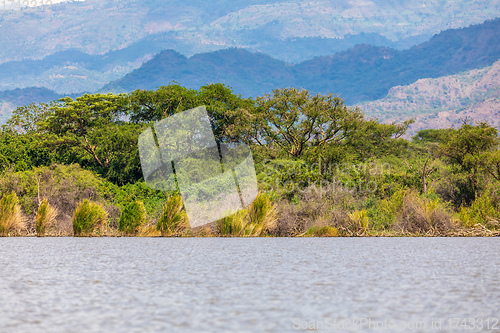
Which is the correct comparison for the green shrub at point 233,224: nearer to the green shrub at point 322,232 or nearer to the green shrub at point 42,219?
the green shrub at point 322,232

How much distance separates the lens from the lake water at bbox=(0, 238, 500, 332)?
583 cm

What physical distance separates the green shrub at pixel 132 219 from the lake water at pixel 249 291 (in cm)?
687

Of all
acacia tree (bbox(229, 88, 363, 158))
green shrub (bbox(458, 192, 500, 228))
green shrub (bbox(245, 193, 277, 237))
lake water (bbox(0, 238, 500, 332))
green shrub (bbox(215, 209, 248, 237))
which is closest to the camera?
lake water (bbox(0, 238, 500, 332))

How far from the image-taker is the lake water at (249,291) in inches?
229

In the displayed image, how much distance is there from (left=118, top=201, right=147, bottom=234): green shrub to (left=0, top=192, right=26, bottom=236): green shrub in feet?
14.1

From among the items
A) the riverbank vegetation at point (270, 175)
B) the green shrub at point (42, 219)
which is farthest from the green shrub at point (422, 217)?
the green shrub at point (42, 219)

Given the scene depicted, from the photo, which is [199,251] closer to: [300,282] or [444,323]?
[300,282]

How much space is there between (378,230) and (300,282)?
13632mm

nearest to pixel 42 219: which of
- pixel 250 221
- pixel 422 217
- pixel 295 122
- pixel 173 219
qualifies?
pixel 173 219

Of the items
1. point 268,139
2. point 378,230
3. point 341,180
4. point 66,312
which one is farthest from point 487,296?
point 268,139

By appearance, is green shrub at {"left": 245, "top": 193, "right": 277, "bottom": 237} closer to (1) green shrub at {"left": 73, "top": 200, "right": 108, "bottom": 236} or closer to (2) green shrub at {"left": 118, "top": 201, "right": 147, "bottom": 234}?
(2) green shrub at {"left": 118, "top": 201, "right": 147, "bottom": 234}

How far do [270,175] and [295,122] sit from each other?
9544 millimetres

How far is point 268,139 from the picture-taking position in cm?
3744

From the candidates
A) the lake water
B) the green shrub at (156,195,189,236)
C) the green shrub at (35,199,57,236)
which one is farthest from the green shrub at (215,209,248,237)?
the green shrub at (35,199,57,236)
